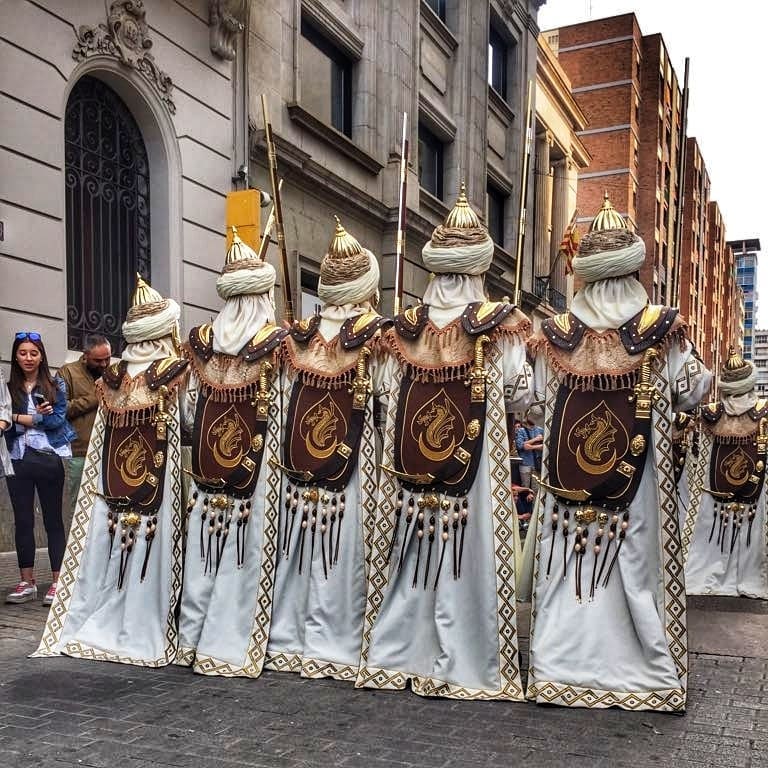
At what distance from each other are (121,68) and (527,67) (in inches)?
633

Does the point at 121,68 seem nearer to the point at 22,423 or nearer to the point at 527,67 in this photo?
the point at 22,423

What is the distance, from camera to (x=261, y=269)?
544 cm

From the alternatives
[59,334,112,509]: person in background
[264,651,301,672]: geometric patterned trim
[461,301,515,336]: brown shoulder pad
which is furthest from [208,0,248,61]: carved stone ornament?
[264,651,301,672]: geometric patterned trim

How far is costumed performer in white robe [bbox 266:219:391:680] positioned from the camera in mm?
5031

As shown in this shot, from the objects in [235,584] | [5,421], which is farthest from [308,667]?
[5,421]

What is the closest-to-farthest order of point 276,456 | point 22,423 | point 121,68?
point 276,456
point 22,423
point 121,68

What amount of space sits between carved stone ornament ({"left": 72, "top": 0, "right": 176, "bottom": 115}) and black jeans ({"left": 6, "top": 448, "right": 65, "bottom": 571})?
5.17 meters

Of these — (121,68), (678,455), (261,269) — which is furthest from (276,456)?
(121,68)

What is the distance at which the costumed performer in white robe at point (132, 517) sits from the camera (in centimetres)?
530

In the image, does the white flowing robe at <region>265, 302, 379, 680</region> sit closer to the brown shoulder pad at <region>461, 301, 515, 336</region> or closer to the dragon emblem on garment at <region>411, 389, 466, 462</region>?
the dragon emblem on garment at <region>411, 389, 466, 462</region>

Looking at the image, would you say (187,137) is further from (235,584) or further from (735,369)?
(235,584)

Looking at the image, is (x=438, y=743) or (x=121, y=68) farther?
(x=121, y=68)

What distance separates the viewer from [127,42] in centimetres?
1037

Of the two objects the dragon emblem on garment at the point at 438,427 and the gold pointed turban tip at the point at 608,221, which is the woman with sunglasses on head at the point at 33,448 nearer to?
the dragon emblem on garment at the point at 438,427
